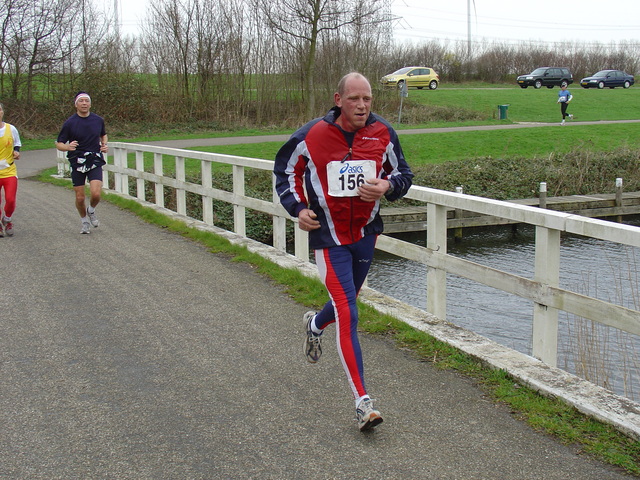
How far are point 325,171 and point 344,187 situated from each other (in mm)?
142

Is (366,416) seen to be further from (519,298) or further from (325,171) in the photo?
(519,298)

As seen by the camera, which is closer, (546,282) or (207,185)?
(546,282)

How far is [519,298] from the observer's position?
14531mm

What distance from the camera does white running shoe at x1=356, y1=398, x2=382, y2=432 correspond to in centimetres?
409

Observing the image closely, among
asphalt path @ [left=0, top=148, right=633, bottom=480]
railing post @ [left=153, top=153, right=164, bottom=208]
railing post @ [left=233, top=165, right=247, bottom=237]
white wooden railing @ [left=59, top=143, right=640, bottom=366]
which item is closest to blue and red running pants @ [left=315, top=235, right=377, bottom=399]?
asphalt path @ [left=0, top=148, right=633, bottom=480]

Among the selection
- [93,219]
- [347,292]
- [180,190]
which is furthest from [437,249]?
[180,190]

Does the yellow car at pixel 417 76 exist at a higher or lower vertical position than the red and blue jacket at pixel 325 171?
higher

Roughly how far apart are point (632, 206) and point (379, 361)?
76.2 feet

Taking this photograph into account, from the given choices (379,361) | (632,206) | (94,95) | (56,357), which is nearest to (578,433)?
(379,361)

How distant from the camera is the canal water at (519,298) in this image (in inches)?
359

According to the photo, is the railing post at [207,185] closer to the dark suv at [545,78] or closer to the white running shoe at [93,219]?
the white running shoe at [93,219]

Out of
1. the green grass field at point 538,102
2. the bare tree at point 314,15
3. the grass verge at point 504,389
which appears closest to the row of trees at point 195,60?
the bare tree at point 314,15

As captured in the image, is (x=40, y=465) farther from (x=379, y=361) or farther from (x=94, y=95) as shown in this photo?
(x=94, y=95)

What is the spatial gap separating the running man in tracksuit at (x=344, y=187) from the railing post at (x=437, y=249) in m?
1.68
